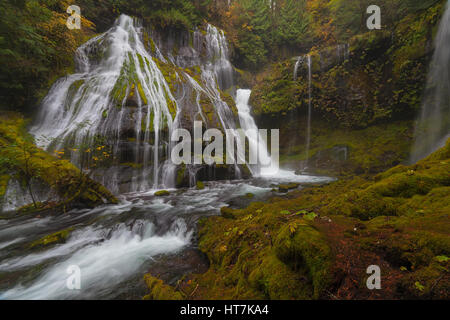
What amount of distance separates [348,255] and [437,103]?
13.7m

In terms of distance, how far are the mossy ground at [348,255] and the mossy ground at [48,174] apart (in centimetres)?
564

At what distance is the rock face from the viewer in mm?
8297

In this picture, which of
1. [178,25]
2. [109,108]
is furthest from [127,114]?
[178,25]

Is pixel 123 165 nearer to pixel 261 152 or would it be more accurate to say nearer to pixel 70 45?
pixel 70 45

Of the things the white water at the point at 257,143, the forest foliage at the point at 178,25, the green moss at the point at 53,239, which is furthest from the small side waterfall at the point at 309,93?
the green moss at the point at 53,239

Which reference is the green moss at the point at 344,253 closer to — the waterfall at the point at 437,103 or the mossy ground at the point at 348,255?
the mossy ground at the point at 348,255

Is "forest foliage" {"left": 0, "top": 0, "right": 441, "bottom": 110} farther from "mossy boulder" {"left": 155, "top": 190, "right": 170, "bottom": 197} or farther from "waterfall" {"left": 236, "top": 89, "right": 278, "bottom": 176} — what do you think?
"waterfall" {"left": 236, "top": 89, "right": 278, "bottom": 176}

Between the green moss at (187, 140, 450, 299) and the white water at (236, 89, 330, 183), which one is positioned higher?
the white water at (236, 89, 330, 183)

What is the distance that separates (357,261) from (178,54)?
762 inches

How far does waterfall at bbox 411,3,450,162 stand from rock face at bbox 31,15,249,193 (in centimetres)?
1008

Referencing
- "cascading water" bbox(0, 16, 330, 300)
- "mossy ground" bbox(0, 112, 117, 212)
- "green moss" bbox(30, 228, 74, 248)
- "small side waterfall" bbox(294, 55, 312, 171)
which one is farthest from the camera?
"small side waterfall" bbox(294, 55, 312, 171)

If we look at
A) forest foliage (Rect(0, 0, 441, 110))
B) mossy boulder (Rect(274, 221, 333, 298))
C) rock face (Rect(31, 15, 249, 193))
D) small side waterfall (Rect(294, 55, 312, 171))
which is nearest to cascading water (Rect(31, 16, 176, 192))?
rock face (Rect(31, 15, 249, 193))

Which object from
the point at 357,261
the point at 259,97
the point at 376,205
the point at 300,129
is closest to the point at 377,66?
the point at 300,129

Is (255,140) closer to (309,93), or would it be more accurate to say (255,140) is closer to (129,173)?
(309,93)
